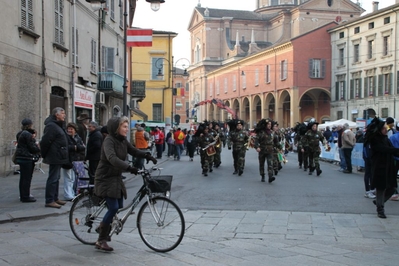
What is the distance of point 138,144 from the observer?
60.2 ft

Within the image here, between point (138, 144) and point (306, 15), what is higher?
point (306, 15)

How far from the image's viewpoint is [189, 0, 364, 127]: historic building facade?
55.9 metres

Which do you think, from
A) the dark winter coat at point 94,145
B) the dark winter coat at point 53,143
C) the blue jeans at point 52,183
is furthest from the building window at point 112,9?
the blue jeans at point 52,183

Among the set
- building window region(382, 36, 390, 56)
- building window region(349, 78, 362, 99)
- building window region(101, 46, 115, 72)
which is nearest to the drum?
building window region(101, 46, 115, 72)

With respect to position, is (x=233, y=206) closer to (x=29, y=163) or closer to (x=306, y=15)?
(x=29, y=163)

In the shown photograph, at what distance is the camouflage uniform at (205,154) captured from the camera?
17250 mm

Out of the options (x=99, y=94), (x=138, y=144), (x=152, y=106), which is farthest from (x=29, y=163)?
(x=152, y=106)

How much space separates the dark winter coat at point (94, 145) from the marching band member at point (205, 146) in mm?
6354

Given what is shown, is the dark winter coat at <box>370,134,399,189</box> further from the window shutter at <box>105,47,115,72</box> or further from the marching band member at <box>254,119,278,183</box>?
the window shutter at <box>105,47,115,72</box>

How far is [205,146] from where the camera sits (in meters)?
17.8

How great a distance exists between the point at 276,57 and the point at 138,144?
143 feet

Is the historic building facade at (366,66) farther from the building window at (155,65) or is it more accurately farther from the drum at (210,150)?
the drum at (210,150)

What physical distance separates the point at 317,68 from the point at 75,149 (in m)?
48.2

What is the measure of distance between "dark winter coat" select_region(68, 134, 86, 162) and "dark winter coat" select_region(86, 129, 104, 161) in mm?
263
